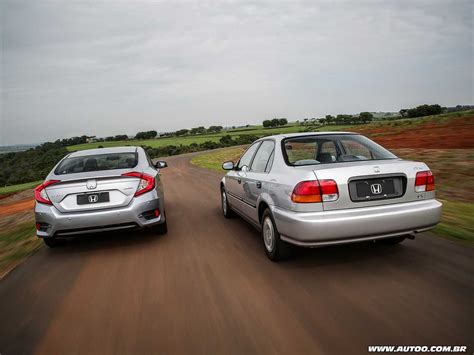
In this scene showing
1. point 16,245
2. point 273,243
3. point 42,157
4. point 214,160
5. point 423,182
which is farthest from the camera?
point 42,157

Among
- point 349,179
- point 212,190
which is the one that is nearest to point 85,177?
point 349,179

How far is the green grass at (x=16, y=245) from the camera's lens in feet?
17.8

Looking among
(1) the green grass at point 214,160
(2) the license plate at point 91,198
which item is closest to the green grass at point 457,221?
(2) the license plate at point 91,198

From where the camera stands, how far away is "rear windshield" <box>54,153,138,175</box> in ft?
18.7

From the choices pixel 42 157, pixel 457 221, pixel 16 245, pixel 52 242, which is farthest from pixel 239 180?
pixel 42 157

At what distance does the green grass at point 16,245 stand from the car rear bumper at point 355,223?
410 centimetres

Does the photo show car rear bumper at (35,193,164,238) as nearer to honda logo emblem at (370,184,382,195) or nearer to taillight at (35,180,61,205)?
taillight at (35,180,61,205)

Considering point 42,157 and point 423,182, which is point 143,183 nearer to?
point 423,182

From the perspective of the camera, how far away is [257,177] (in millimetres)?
4996

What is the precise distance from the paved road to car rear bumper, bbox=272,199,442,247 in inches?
17.9

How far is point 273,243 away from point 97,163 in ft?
11.5

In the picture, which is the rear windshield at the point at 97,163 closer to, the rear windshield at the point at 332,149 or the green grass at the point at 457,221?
the rear windshield at the point at 332,149

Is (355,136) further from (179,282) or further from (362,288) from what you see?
(179,282)

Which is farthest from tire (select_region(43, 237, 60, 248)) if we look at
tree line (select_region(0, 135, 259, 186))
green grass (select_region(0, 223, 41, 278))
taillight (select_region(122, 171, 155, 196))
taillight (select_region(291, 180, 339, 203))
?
tree line (select_region(0, 135, 259, 186))
